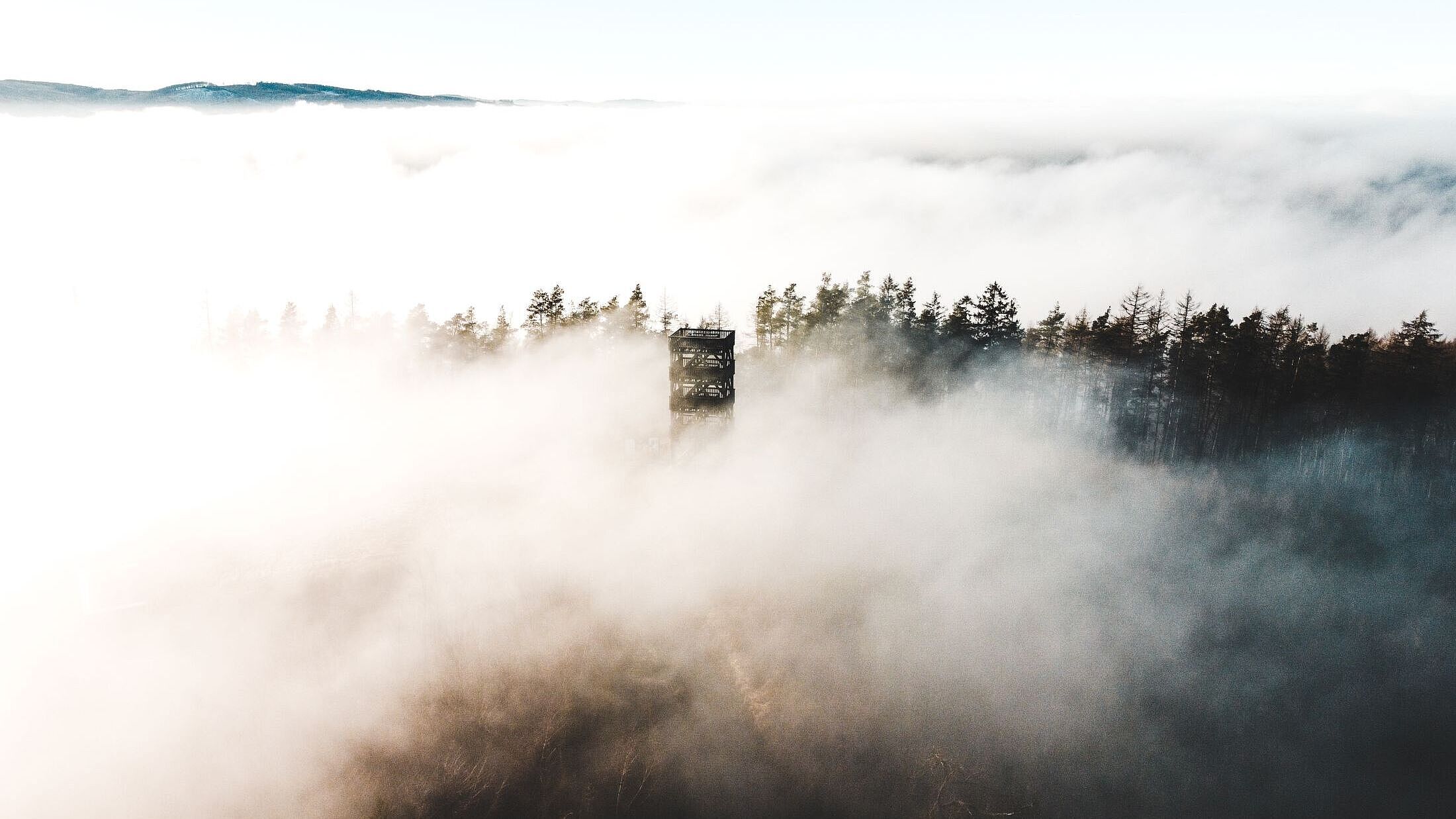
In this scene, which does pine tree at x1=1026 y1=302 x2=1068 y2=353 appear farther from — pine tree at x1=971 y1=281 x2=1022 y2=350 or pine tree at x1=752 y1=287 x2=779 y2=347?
pine tree at x1=752 y1=287 x2=779 y2=347

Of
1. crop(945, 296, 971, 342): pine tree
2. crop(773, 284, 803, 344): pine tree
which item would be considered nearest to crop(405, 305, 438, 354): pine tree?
crop(773, 284, 803, 344): pine tree

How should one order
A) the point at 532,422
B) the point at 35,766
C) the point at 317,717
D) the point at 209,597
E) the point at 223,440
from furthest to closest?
1. the point at 532,422
2. the point at 223,440
3. the point at 209,597
4. the point at 317,717
5. the point at 35,766

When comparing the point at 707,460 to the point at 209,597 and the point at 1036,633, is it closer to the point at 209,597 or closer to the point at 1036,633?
the point at 1036,633

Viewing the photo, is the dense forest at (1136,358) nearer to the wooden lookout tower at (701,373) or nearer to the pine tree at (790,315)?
the pine tree at (790,315)

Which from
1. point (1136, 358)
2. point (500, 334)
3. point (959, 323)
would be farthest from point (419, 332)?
point (1136, 358)

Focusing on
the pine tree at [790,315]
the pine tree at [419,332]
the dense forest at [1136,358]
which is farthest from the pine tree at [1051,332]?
the pine tree at [419,332]

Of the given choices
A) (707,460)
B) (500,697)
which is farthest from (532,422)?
(500,697)
